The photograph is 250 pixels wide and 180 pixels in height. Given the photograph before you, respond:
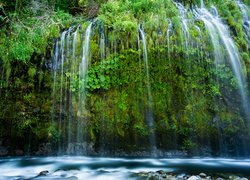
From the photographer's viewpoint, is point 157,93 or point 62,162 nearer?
point 62,162

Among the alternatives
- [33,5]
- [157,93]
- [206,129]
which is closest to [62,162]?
[157,93]

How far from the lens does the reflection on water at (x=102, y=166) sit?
4512 mm

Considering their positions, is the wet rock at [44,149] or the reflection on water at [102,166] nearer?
the reflection on water at [102,166]

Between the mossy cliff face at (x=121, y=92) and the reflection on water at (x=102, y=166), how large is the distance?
53 cm

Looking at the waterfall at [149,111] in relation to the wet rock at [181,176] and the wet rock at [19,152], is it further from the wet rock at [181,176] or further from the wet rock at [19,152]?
the wet rock at [19,152]

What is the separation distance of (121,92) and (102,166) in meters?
1.98

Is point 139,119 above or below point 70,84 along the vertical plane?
below

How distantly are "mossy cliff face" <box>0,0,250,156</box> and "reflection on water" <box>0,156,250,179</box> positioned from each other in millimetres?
531

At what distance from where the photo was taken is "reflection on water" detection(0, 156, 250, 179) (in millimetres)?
4512

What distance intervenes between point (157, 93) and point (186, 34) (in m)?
1.93

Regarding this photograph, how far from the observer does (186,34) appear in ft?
23.4

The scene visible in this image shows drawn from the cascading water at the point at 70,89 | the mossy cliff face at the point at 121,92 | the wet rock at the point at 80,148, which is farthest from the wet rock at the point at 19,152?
the wet rock at the point at 80,148

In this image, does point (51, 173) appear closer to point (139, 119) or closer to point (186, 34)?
point (139, 119)

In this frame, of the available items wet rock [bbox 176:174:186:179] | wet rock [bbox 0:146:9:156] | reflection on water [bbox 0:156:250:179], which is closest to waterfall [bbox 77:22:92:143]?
reflection on water [bbox 0:156:250:179]
